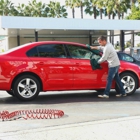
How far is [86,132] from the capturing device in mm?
4434

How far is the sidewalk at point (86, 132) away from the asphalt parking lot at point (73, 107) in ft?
0.72

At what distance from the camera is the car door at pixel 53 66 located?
7.09m

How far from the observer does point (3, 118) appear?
5336 millimetres

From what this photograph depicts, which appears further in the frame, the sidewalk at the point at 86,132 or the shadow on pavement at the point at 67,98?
the shadow on pavement at the point at 67,98

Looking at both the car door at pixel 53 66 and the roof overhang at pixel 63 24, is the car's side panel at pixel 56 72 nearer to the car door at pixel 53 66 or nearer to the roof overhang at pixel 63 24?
the car door at pixel 53 66

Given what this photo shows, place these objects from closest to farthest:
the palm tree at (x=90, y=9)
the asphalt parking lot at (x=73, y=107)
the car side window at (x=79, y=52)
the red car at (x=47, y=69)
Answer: the asphalt parking lot at (x=73, y=107) → the red car at (x=47, y=69) → the car side window at (x=79, y=52) → the palm tree at (x=90, y=9)

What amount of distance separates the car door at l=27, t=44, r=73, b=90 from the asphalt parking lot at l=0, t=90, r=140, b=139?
46cm

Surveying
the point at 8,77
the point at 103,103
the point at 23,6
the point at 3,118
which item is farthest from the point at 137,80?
the point at 23,6

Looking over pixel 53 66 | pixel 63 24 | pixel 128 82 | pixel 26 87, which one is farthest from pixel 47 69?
pixel 63 24

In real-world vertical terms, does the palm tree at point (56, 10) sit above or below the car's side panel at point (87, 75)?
above

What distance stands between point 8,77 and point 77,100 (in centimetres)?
187

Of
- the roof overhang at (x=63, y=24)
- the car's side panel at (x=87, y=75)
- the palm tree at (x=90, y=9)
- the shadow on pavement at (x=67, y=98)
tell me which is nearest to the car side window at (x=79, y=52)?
the car's side panel at (x=87, y=75)

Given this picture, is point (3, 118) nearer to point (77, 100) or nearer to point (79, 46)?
point (77, 100)

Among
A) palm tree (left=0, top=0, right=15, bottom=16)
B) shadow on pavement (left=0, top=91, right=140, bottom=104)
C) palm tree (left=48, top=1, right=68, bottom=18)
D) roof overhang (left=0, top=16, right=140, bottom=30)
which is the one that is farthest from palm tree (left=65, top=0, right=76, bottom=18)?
shadow on pavement (left=0, top=91, right=140, bottom=104)
